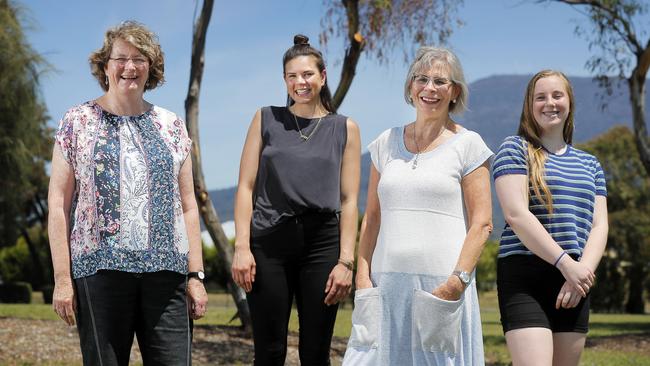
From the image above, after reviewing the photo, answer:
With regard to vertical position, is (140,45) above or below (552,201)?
above

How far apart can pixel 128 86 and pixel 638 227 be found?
38.9 metres

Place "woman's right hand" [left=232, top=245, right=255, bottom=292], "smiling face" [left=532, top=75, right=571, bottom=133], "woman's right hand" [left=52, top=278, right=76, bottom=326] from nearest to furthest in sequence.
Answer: "woman's right hand" [left=52, top=278, right=76, bottom=326] < "smiling face" [left=532, top=75, right=571, bottom=133] < "woman's right hand" [left=232, top=245, right=255, bottom=292]

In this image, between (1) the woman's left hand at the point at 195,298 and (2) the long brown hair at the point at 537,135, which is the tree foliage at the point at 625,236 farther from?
(1) the woman's left hand at the point at 195,298

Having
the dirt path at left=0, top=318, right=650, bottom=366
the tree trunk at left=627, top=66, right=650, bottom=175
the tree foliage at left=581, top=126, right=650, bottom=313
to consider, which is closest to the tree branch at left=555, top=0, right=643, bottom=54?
the tree trunk at left=627, top=66, right=650, bottom=175

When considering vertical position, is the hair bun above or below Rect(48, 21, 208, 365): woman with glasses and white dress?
above

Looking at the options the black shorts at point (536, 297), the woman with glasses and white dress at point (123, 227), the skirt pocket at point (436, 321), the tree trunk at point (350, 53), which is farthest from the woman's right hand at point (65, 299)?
the tree trunk at point (350, 53)

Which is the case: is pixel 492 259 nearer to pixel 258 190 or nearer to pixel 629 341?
pixel 629 341

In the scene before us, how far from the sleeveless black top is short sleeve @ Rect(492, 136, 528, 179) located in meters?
0.87

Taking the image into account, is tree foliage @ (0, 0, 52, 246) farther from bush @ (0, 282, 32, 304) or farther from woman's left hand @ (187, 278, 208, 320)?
bush @ (0, 282, 32, 304)

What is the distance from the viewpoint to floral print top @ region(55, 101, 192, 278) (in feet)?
13.3

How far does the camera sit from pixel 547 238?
14.2ft

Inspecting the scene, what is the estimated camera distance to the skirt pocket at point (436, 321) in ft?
13.8

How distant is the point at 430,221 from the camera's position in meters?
4.30

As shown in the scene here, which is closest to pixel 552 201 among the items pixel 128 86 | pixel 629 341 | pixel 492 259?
pixel 128 86
